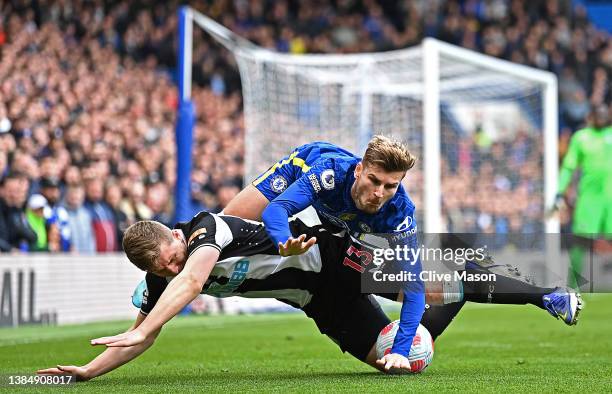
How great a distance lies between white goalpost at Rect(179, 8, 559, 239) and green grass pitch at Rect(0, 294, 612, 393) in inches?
162

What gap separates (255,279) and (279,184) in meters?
1.08

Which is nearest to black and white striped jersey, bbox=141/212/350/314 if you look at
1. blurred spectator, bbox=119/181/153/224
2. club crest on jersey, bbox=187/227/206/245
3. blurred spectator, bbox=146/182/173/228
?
club crest on jersey, bbox=187/227/206/245

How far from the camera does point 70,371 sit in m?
6.32

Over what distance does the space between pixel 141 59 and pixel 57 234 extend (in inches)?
376

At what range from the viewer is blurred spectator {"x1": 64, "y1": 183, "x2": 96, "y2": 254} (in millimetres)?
14383

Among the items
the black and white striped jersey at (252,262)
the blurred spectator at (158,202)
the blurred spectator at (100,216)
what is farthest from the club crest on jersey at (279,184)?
the blurred spectator at (158,202)

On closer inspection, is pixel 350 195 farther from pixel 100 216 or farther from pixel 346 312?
pixel 100 216

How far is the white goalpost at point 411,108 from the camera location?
56.1ft

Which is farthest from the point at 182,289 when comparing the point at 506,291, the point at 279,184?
the point at 506,291

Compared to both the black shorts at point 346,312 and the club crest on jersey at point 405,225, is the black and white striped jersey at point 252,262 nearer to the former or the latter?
the black shorts at point 346,312

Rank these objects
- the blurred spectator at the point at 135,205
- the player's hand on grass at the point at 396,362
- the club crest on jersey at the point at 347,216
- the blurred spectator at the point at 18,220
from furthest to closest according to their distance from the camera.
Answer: the blurred spectator at the point at 135,205 < the blurred spectator at the point at 18,220 < the club crest on jersey at the point at 347,216 < the player's hand on grass at the point at 396,362

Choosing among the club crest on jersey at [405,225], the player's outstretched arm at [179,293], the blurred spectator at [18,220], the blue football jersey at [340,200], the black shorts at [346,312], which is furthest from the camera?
the blurred spectator at [18,220]

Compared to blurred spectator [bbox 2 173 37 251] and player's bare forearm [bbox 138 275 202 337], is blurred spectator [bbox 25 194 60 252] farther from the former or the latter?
player's bare forearm [bbox 138 275 202 337]

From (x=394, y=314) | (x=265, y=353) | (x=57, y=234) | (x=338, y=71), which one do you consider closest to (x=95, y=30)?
(x=338, y=71)
